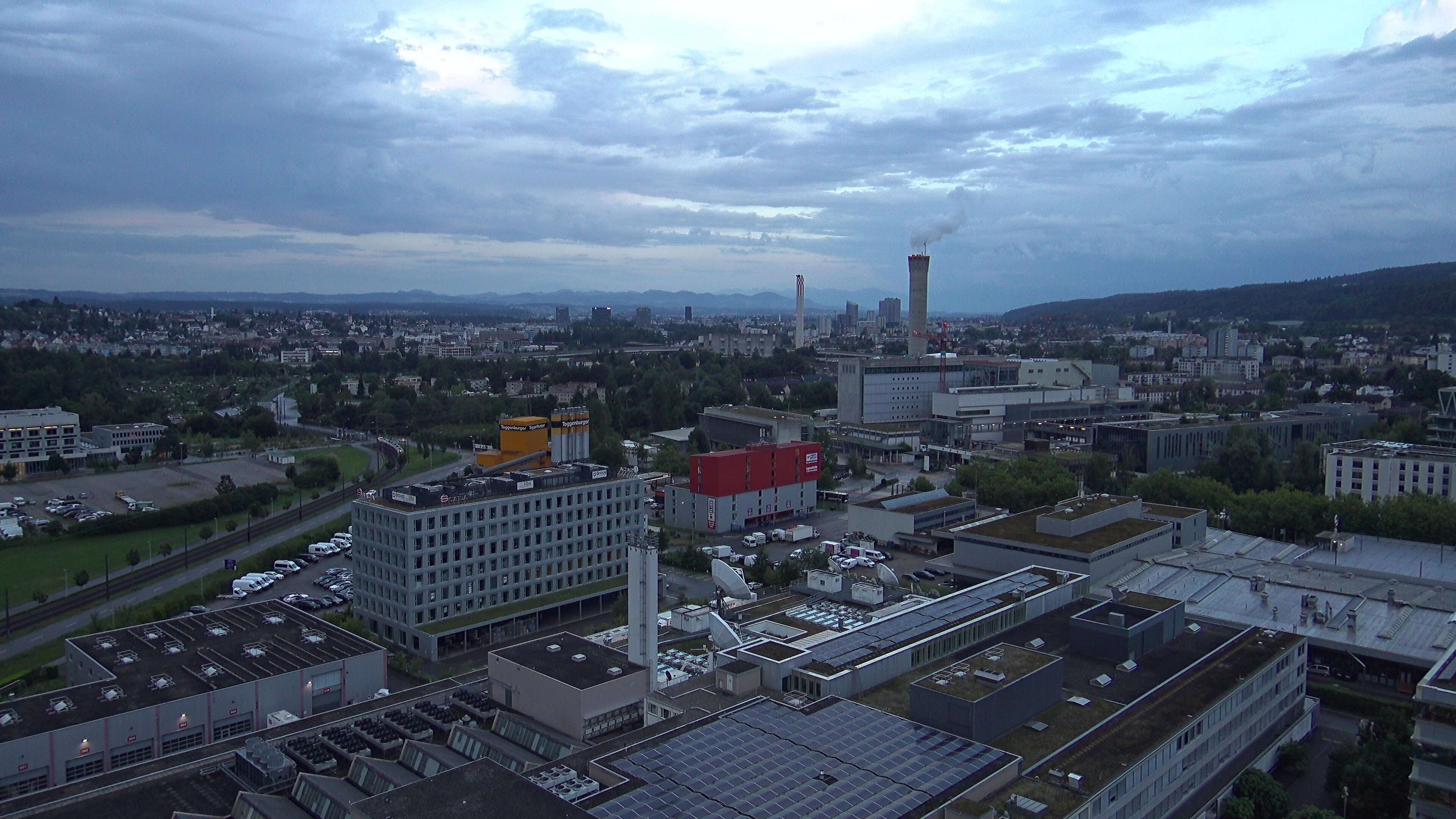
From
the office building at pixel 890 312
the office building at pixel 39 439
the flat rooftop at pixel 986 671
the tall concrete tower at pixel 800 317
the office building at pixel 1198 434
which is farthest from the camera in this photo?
the office building at pixel 890 312

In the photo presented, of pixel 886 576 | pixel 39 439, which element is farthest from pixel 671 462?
pixel 39 439

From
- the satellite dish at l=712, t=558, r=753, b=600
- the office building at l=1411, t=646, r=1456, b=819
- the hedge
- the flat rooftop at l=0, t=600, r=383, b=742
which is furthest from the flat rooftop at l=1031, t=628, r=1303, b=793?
the hedge

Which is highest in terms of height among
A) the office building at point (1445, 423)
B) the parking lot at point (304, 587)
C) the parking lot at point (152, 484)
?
the office building at point (1445, 423)

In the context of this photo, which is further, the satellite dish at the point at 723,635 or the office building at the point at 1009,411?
the office building at the point at 1009,411

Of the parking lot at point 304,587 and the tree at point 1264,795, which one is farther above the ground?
the tree at point 1264,795

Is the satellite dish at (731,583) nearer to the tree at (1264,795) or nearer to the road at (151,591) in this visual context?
the road at (151,591)

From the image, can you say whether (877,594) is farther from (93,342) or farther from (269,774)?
(93,342)

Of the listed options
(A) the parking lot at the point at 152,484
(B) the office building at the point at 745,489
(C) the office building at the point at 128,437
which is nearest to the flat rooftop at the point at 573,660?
(B) the office building at the point at 745,489
